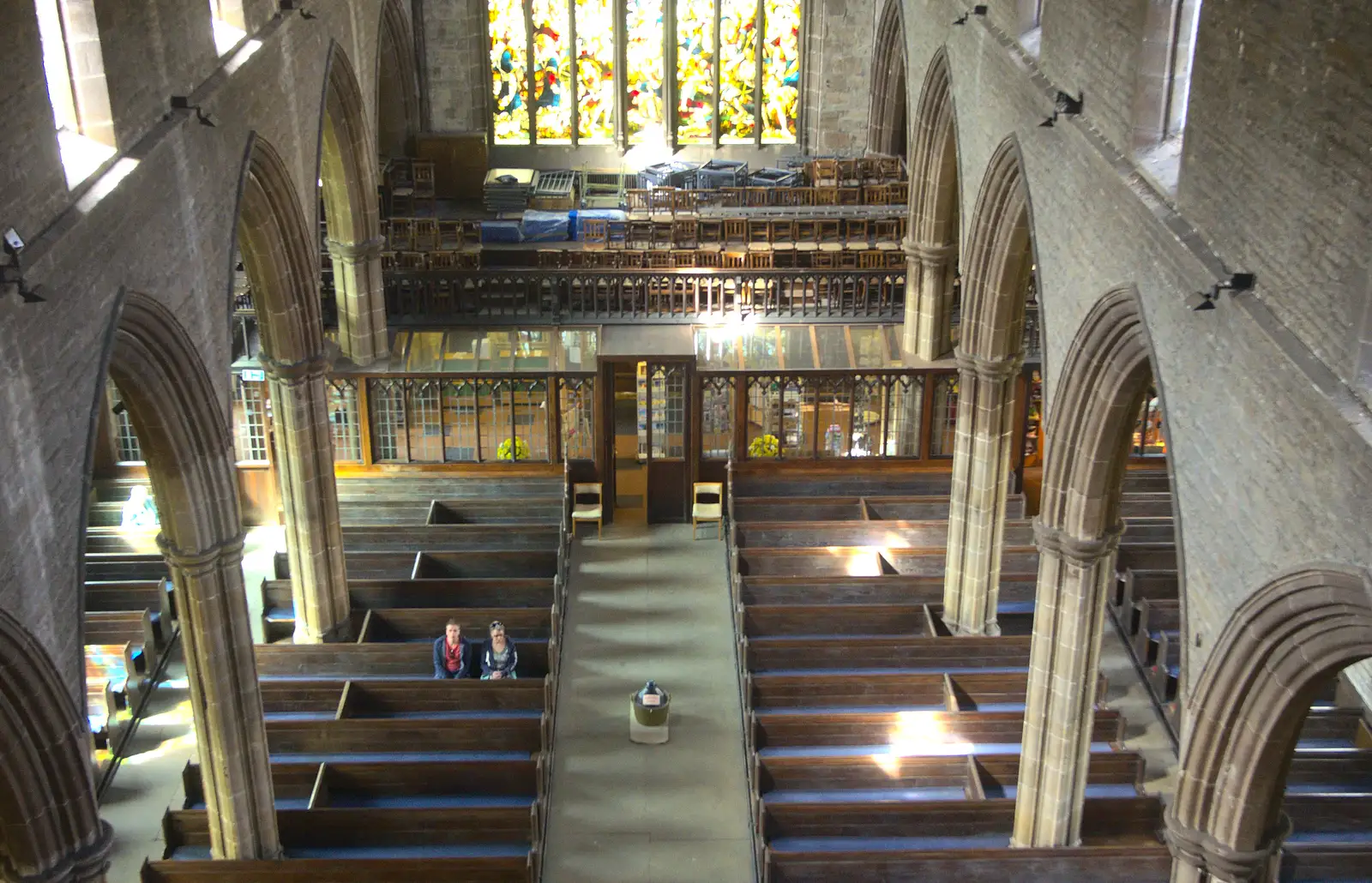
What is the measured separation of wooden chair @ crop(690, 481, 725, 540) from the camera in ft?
68.8

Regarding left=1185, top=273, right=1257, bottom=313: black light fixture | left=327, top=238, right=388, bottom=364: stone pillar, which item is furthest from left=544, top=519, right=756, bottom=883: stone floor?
left=1185, top=273, right=1257, bottom=313: black light fixture

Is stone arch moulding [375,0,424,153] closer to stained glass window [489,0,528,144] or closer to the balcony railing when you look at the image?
stained glass window [489,0,528,144]

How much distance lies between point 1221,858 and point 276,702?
9.41 m

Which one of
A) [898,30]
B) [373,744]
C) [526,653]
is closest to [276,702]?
[373,744]

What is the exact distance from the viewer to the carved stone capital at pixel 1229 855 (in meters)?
10.3

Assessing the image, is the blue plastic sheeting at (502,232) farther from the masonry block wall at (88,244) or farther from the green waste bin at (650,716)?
the green waste bin at (650,716)

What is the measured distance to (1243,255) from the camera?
9.37 meters

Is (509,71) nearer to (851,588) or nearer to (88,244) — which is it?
(851,588)

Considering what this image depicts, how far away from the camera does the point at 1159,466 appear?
810 inches

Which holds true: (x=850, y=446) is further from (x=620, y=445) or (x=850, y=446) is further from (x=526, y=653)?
(x=526, y=653)

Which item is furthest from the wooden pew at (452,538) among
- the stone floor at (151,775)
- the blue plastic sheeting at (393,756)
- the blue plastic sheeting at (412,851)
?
the blue plastic sheeting at (412,851)

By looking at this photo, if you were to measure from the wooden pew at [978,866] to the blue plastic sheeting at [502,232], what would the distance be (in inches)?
544

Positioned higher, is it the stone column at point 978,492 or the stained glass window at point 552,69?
the stained glass window at point 552,69

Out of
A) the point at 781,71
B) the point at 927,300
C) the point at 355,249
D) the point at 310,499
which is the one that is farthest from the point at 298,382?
the point at 781,71
